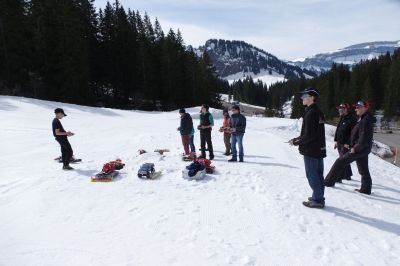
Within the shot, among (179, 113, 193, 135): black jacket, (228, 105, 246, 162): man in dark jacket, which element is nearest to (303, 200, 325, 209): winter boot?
(228, 105, 246, 162): man in dark jacket

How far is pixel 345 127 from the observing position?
28.5 ft

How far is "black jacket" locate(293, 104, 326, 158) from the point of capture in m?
6.24

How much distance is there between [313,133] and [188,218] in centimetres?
305

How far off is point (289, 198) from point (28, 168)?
863 cm

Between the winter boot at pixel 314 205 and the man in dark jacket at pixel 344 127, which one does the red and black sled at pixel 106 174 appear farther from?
the man in dark jacket at pixel 344 127

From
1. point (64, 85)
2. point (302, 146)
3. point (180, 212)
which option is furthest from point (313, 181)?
point (64, 85)

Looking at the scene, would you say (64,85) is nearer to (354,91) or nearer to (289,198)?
(289,198)

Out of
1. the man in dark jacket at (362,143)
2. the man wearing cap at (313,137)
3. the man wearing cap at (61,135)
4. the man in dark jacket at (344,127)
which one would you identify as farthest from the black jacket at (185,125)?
the man wearing cap at (313,137)

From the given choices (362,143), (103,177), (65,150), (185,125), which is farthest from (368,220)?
(65,150)

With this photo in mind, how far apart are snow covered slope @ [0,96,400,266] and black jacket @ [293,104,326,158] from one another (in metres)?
1.32

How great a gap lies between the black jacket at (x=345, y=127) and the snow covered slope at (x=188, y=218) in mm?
1322

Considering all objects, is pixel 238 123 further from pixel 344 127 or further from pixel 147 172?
pixel 147 172

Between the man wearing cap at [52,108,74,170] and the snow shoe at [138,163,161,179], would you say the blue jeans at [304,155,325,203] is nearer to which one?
the snow shoe at [138,163,161,179]

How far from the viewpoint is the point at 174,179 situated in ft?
29.1
